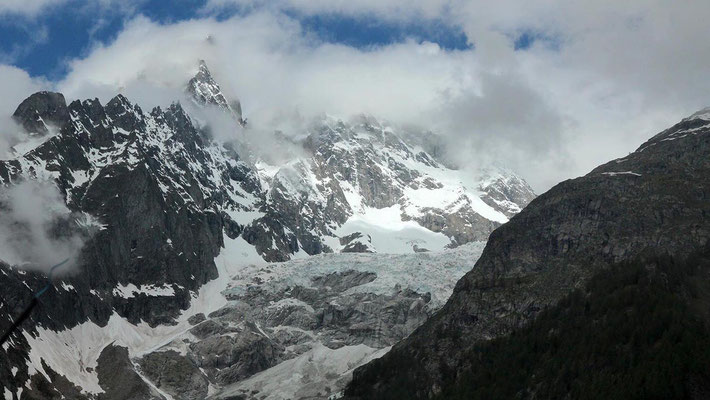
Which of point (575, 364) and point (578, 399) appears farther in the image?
point (575, 364)

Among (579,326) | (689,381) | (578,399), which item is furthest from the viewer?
(579,326)

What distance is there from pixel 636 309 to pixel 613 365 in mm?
18679

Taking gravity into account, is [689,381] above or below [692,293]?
below

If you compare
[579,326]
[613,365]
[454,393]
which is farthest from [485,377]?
[613,365]

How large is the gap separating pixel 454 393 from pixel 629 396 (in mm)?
54005

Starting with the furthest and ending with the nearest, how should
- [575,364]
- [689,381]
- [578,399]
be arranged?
[575,364]
[578,399]
[689,381]

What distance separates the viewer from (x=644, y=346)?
168 meters

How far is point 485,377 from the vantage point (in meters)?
198

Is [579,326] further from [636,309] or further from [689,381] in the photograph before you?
[689,381]

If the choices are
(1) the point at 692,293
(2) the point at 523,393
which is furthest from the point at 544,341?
→ (1) the point at 692,293

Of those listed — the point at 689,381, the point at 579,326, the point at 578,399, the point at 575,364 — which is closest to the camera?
the point at 689,381

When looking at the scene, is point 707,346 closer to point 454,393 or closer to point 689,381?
point 689,381

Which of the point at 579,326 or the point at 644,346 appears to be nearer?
the point at 644,346

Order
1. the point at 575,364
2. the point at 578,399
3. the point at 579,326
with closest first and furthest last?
the point at 578,399 → the point at 575,364 → the point at 579,326
